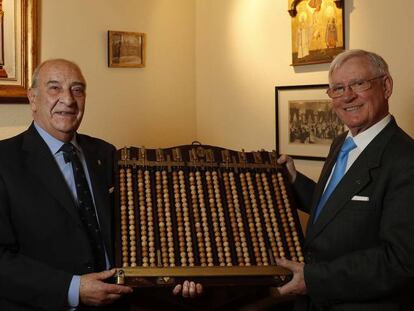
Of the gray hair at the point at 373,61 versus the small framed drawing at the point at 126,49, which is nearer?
the gray hair at the point at 373,61

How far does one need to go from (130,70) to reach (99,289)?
2.10 meters

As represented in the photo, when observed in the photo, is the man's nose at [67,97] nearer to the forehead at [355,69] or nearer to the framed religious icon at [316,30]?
the forehead at [355,69]

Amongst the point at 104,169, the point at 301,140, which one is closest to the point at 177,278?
the point at 104,169

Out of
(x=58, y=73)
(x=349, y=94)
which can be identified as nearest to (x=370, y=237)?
(x=349, y=94)

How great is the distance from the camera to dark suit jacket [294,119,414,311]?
177cm

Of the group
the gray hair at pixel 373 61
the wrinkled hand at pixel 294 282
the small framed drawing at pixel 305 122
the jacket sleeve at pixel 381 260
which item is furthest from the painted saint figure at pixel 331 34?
the wrinkled hand at pixel 294 282

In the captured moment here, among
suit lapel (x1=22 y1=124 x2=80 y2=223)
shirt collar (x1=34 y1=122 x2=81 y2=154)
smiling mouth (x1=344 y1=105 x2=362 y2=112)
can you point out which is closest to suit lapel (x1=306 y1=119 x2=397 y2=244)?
smiling mouth (x1=344 y1=105 x2=362 y2=112)

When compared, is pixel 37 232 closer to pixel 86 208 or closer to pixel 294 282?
pixel 86 208

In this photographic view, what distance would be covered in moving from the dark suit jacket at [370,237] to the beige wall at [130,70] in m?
1.92

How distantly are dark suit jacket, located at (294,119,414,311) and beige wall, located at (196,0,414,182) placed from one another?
820 millimetres

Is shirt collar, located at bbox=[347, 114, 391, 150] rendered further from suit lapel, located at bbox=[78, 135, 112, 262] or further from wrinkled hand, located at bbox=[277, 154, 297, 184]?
suit lapel, located at bbox=[78, 135, 112, 262]

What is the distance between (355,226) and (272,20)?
185cm

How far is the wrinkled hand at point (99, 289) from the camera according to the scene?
5.96ft

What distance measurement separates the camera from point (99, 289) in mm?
1815
